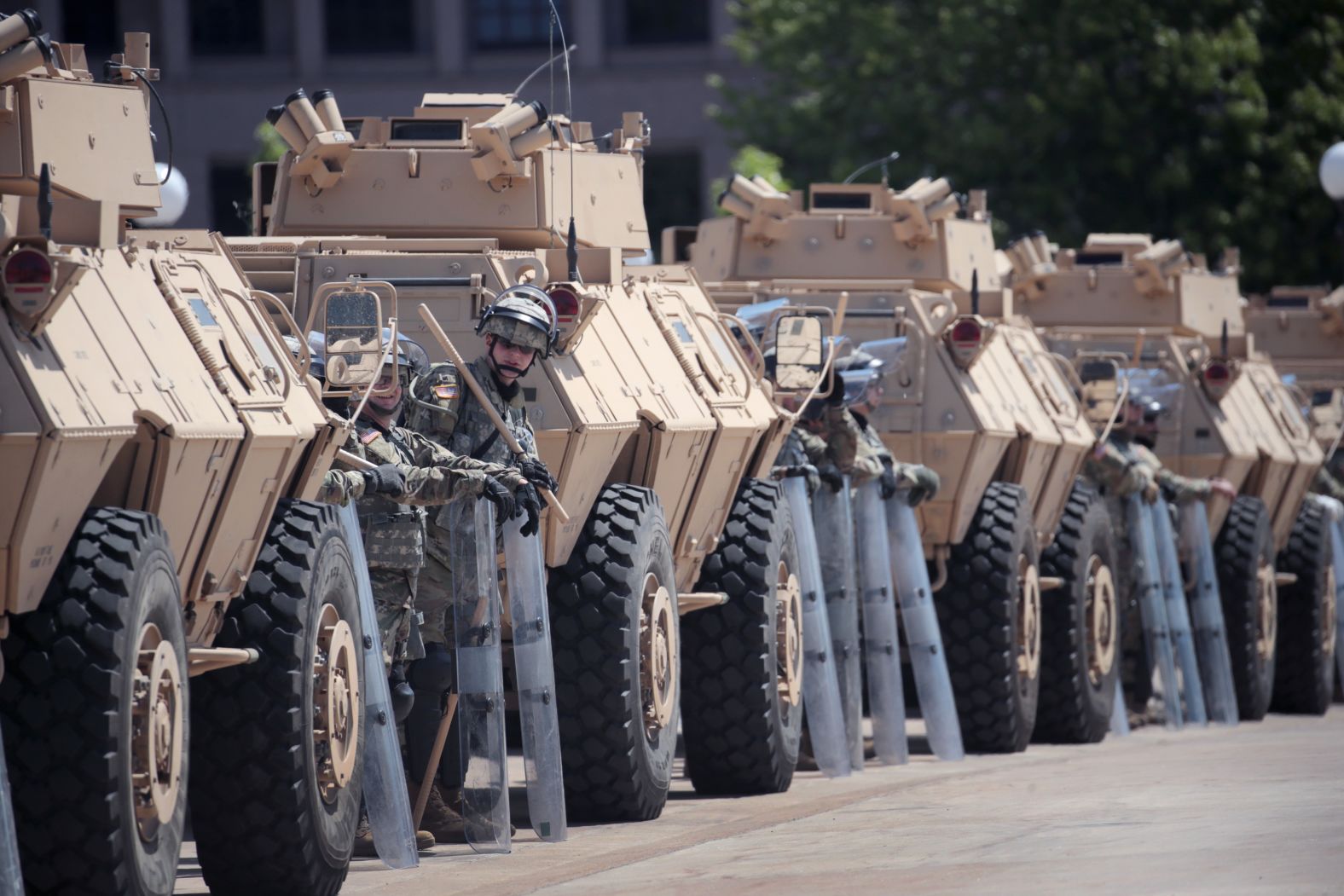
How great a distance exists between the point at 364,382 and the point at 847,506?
181 inches

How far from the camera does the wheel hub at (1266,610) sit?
1794 cm

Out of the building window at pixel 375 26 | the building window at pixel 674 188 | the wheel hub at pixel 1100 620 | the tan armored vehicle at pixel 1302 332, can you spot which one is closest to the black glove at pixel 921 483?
the wheel hub at pixel 1100 620

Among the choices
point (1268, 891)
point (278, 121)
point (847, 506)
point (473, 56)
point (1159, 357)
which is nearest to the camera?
point (1268, 891)

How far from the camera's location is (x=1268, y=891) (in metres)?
7.82

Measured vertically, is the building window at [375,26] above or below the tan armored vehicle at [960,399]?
above

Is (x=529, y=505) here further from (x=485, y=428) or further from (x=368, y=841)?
(x=368, y=841)

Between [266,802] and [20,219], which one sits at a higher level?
[20,219]

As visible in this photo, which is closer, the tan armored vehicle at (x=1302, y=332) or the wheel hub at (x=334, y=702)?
the wheel hub at (x=334, y=702)

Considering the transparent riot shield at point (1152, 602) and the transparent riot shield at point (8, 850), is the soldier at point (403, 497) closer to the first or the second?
the transparent riot shield at point (8, 850)

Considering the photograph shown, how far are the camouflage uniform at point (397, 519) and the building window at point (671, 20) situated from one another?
27813mm

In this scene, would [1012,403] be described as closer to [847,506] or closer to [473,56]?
[847,506]

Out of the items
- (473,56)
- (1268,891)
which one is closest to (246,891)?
(1268,891)

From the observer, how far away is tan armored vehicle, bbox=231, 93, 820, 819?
10383 millimetres

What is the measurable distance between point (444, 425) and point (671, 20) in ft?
90.4
